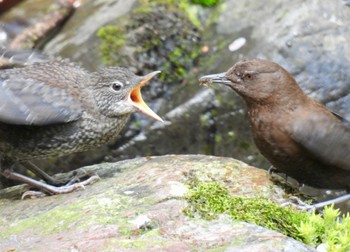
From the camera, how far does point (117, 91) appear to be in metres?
5.68

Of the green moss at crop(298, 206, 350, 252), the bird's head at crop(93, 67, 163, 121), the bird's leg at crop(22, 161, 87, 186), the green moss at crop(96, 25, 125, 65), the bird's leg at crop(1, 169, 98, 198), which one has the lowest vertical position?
the bird's leg at crop(22, 161, 87, 186)

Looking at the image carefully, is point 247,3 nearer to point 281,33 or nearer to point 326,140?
point 281,33

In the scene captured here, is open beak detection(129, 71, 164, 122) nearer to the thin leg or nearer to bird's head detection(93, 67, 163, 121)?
bird's head detection(93, 67, 163, 121)

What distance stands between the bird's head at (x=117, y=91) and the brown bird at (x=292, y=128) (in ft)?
2.59

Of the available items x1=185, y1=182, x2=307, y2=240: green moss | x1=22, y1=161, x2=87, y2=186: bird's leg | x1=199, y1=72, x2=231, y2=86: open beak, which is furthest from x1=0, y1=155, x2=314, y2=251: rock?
x1=199, y1=72, x2=231, y2=86: open beak

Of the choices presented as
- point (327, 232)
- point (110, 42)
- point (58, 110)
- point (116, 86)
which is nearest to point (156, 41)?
point (110, 42)

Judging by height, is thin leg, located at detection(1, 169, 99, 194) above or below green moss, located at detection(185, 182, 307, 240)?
below

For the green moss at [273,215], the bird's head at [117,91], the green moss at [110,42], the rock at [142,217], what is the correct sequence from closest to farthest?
1. the rock at [142,217]
2. the green moss at [273,215]
3. the bird's head at [117,91]
4. the green moss at [110,42]

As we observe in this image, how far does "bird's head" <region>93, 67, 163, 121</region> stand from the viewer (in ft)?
18.4

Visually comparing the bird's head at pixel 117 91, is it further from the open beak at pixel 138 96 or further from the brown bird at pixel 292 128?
the brown bird at pixel 292 128

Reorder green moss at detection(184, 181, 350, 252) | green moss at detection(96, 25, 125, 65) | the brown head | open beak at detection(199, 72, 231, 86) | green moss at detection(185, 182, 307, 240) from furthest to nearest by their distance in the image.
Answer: green moss at detection(96, 25, 125, 65) < open beak at detection(199, 72, 231, 86) < the brown head < green moss at detection(185, 182, 307, 240) < green moss at detection(184, 181, 350, 252)

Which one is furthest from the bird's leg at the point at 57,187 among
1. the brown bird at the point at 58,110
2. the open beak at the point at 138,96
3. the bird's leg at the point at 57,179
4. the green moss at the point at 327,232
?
the green moss at the point at 327,232

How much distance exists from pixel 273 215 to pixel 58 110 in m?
1.91

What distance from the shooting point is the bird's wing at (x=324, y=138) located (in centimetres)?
520
